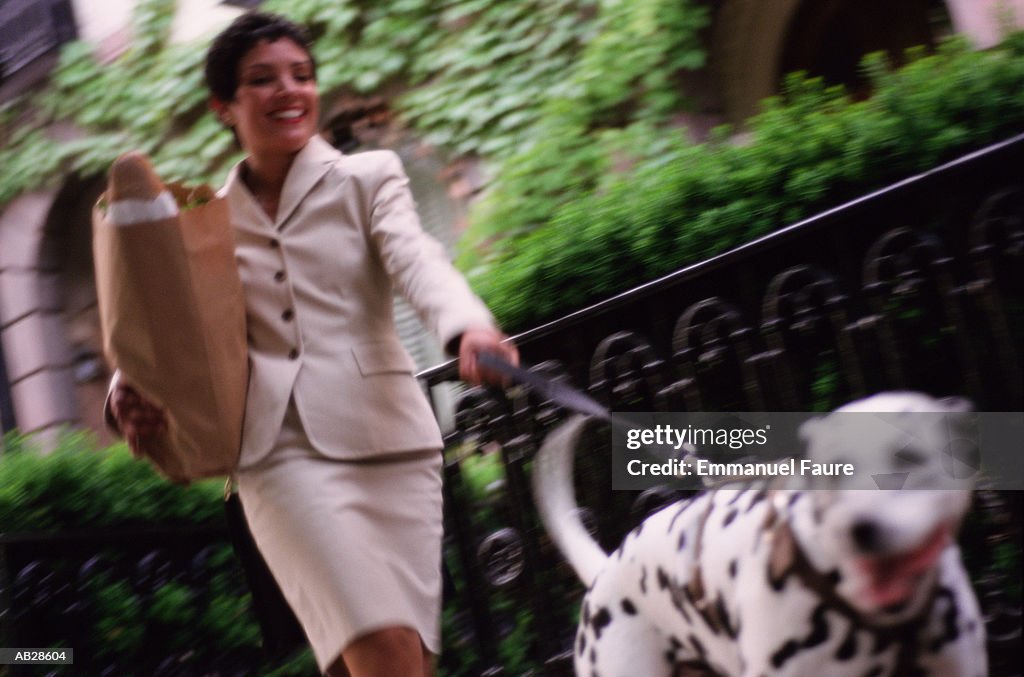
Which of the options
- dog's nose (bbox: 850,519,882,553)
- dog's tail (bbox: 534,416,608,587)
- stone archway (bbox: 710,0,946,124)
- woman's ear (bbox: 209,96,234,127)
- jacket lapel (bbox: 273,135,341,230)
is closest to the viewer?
dog's nose (bbox: 850,519,882,553)

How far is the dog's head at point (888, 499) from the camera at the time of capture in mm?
1602

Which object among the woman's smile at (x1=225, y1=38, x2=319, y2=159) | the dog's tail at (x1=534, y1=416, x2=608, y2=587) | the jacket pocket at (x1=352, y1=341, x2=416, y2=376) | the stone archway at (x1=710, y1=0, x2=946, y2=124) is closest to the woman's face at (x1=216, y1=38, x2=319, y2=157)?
the woman's smile at (x1=225, y1=38, x2=319, y2=159)

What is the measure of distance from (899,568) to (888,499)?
0.32 ft

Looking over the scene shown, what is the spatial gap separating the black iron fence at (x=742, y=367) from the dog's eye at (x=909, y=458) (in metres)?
1.30

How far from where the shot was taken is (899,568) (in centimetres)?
162

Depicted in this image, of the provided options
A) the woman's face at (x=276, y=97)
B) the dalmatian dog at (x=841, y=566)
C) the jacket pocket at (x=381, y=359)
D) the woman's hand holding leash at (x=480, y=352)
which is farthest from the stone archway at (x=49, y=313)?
the dalmatian dog at (x=841, y=566)

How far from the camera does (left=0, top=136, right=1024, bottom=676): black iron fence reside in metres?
2.98

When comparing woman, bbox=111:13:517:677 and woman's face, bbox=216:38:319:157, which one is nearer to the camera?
woman, bbox=111:13:517:677

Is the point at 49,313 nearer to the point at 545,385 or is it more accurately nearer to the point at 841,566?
the point at 545,385

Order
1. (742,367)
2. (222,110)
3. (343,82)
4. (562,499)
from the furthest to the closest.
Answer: (343,82)
(742,367)
(222,110)
(562,499)

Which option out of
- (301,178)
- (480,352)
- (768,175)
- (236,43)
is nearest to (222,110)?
(236,43)

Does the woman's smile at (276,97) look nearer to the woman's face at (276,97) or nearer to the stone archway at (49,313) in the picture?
the woman's face at (276,97)

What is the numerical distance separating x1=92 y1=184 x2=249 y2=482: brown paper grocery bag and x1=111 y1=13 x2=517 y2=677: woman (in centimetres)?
7

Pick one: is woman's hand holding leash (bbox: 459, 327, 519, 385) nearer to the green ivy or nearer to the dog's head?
the dog's head
